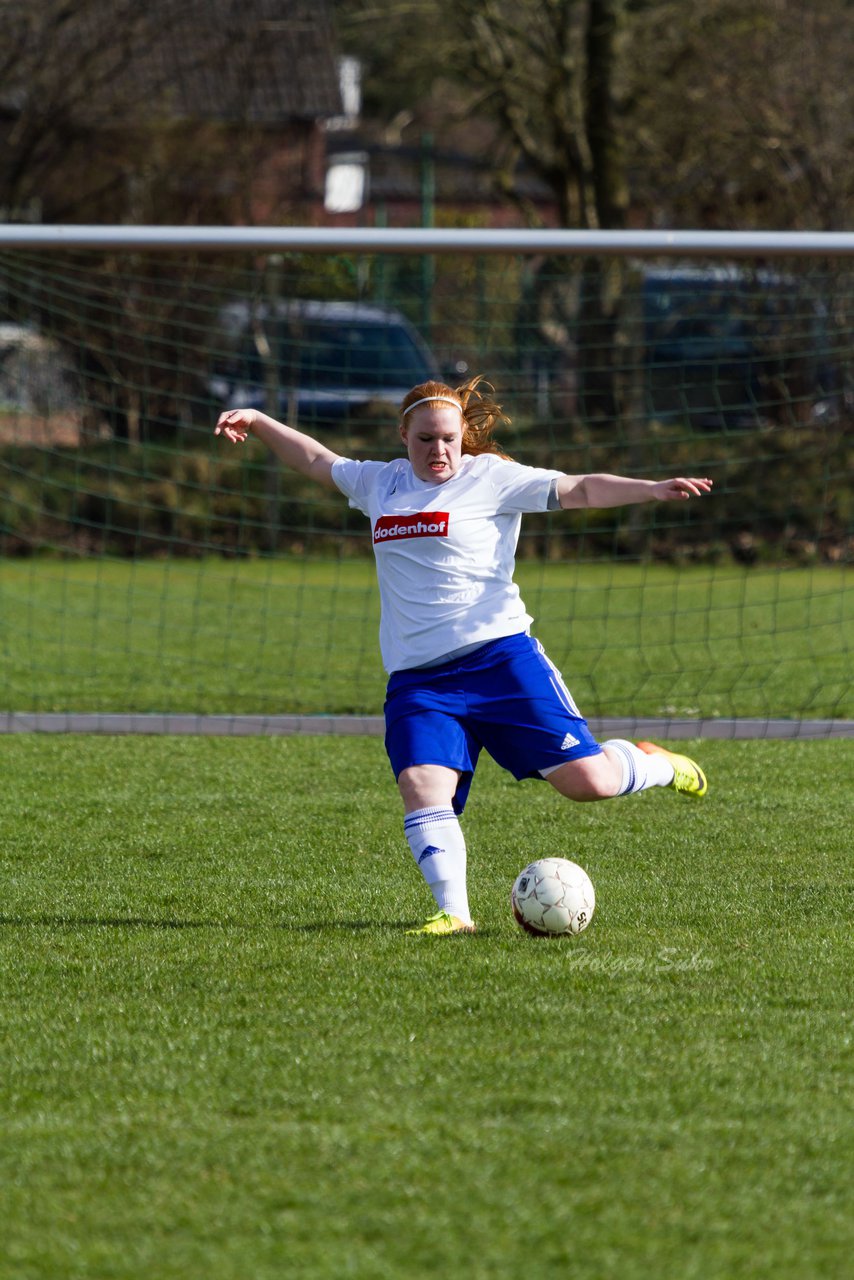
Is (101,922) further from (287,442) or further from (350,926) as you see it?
(287,442)

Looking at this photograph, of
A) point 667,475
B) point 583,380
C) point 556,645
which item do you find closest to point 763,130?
point 583,380

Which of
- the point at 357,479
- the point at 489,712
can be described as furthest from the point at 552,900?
the point at 357,479

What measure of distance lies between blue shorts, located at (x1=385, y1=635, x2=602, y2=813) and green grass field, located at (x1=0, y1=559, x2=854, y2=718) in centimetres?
408

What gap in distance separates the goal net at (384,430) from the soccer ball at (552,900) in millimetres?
7077

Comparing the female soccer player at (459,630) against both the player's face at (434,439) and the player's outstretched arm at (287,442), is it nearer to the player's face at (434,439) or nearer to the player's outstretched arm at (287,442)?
the player's face at (434,439)

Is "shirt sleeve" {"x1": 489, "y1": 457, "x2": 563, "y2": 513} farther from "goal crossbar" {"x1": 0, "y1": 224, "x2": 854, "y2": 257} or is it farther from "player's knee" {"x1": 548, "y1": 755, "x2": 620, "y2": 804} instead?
"goal crossbar" {"x1": 0, "y1": 224, "x2": 854, "y2": 257}

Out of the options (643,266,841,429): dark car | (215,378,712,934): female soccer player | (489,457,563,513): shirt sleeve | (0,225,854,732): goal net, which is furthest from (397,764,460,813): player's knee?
(643,266,841,429): dark car

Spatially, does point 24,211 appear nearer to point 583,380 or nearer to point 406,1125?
point 583,380

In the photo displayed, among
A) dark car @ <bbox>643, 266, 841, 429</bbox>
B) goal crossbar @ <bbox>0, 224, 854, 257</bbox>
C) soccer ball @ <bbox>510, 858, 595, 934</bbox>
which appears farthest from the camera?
dark car @ <bbox>643, 266, 841, 429</bbox>

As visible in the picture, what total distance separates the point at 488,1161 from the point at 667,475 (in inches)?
460

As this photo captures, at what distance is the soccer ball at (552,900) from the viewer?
4332mm

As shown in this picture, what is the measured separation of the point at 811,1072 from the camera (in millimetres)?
3281

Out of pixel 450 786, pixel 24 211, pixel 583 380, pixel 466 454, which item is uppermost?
pixel 24 211

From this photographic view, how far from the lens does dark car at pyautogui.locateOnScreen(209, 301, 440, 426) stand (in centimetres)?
1522
